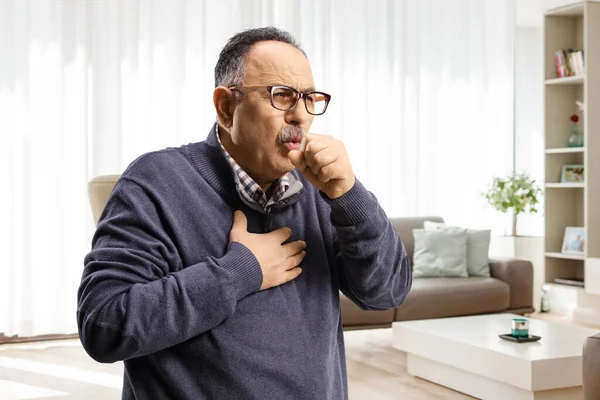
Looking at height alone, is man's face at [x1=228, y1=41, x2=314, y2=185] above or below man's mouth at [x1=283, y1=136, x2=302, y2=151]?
above

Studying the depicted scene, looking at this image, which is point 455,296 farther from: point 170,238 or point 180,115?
point 170,238

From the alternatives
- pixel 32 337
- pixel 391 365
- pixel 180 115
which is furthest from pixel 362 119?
pixel 32 337

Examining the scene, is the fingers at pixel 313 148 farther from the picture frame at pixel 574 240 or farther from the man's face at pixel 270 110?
the picture frame at pixel 574 240

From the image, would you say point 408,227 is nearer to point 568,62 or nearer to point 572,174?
point 572,174

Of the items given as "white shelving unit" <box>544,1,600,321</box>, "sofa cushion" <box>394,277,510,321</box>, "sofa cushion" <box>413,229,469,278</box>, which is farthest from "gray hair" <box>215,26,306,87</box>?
"white shelving unit" <box>544,1,600,321</box>

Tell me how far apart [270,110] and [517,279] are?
4241mm

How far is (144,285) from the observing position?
1.13 m

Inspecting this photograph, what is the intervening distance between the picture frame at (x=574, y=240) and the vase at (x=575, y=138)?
67 centimetres

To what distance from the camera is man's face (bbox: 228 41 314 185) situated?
1264 millimetres

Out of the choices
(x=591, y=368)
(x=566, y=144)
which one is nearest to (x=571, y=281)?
(x=566, y=144)

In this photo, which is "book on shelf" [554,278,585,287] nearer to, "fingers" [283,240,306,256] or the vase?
the vase

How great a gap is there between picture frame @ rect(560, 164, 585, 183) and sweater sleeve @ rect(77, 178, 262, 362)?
18.4 feet

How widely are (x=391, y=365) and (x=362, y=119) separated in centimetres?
245

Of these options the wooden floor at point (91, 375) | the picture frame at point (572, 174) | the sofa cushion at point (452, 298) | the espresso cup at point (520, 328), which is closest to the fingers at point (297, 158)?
the wooden floor at point (91, 375)
